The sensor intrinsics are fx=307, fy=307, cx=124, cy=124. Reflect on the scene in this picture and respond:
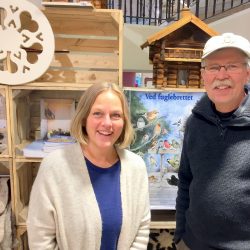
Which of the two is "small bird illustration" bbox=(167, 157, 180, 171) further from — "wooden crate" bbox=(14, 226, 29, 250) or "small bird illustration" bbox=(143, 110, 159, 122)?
"wooden crate" bbox=(14, 226, 29, 250)

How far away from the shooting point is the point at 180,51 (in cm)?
170

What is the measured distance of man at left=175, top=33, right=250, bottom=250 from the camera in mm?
1090

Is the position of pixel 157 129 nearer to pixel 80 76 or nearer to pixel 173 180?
pixel 173 180

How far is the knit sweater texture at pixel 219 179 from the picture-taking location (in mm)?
1093

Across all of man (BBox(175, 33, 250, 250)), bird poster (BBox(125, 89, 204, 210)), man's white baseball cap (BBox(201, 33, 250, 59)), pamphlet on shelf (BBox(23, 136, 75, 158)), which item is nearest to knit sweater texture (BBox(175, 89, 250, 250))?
man (BBox(175, 33, 250, 250))

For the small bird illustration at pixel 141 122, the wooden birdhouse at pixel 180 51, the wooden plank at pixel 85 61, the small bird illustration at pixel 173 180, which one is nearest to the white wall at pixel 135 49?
the wooden plank at pixel 85 61

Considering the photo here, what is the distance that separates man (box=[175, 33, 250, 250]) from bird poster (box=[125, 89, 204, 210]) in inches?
22.0

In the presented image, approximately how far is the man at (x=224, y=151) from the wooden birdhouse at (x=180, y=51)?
1.81 feet

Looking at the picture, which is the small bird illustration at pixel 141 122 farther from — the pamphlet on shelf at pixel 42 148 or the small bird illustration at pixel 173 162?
the pamphlet on shelf at pixel 42 148

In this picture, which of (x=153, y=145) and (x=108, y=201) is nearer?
(x=108, y=201)

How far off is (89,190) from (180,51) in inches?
36.6

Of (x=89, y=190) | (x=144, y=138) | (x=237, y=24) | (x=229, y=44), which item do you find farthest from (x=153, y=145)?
(x=237, y=24)

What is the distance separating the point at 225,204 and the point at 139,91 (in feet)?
2.81

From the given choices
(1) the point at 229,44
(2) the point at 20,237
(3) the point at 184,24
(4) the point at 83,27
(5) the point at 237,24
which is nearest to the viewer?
(1) the point at 229,44
